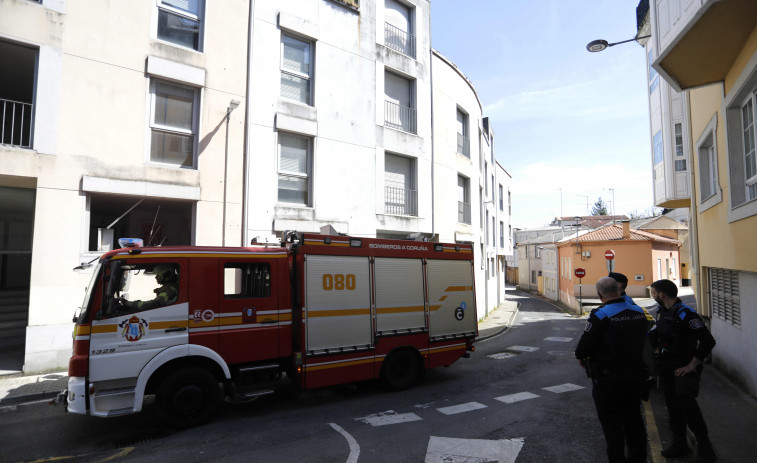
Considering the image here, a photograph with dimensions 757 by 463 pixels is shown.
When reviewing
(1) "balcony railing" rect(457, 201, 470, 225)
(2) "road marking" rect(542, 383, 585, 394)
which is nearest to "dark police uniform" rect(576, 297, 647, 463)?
(2) "road marking" rect(542, 383, 585, 394)

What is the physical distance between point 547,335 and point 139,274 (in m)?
14.3

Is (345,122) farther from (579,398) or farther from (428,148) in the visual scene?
(579,398)

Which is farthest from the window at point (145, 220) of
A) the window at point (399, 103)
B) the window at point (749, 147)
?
the window at point (749, 147)

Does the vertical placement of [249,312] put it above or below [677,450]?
above

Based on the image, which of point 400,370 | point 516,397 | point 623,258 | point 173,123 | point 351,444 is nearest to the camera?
point 351,444

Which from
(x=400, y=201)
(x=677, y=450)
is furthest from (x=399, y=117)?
(x=677, y=450)

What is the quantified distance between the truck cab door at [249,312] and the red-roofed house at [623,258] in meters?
25.8

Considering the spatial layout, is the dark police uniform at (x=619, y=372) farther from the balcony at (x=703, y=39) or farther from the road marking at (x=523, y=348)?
the road marking at (x=523, y=348)

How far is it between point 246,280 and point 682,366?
20.1 feet

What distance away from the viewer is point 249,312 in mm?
6734

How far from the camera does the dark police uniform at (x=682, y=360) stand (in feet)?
15.4

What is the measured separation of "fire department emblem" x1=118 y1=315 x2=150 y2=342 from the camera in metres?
5.86

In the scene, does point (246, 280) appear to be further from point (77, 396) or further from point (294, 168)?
point (294, 168)

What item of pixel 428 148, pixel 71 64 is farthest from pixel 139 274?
pixel 428 148
